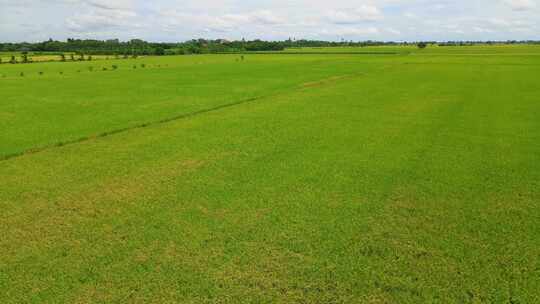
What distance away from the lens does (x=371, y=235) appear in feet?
23.2

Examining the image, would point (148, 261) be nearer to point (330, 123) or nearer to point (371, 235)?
point (371, 235)

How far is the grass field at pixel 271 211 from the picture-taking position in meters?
5.67

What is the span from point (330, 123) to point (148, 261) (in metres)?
12.7

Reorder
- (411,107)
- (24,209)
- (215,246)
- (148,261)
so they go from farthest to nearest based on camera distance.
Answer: (411,107) < (24,209) < (215,246) < (148,261)

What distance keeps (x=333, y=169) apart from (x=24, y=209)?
746 cm

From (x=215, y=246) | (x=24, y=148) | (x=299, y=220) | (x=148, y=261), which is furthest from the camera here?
(x=24, y=148)

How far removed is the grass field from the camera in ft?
18.6

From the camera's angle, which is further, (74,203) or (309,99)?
(309,99)

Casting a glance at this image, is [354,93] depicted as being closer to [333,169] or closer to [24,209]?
[333,169]

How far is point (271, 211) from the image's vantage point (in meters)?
8.17

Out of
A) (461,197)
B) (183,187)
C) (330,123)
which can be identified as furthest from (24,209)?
(330,123)

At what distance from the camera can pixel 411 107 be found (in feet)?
72.4

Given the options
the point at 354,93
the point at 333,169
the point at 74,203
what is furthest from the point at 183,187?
the point at 354,93

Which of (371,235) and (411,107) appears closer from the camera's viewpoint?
(371,235)
